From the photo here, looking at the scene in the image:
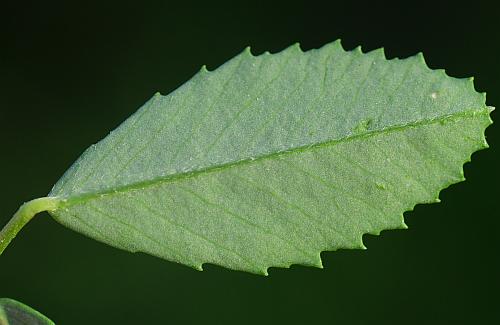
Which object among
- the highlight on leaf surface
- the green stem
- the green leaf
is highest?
the highlight on leaf surface

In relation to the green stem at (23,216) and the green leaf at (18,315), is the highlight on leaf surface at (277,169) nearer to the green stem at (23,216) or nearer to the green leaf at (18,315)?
the green stem at (23,216)

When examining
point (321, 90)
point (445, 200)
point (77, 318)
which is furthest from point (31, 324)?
point (445, 200)

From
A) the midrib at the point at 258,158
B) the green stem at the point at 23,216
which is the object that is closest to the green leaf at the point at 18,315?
the green stem at the point at 23,216

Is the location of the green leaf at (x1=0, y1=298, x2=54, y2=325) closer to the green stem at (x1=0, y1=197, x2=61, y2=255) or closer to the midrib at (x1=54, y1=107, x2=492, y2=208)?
the green stem at (x1=0, y1=197, x2=61, y2=255)

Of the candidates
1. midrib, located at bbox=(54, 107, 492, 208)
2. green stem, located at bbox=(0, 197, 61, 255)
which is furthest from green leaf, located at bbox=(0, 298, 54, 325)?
midrib, located at bbox=(54, 107, 492, 208)

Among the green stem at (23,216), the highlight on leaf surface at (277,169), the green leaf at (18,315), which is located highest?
the highlight on leaf surface at (277,169)

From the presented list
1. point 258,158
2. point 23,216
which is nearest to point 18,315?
point 23,216

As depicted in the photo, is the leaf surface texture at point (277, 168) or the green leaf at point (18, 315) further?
the leaf surface texture at point (277, 168)

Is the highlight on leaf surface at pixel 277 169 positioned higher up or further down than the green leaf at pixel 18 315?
higher up
